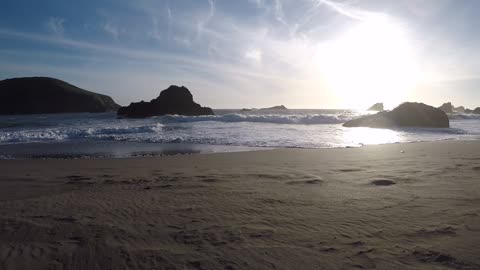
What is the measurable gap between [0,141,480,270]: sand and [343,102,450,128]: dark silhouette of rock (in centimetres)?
1737

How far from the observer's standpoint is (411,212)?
12.8ft

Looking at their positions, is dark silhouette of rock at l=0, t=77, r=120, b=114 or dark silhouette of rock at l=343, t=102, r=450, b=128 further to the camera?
dark silhouette of rock at l=0, t=77, r=120, b=114

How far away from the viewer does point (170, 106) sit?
57406 mm

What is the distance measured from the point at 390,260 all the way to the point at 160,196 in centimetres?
323

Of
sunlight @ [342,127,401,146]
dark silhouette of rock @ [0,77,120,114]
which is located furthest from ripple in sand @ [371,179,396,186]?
dark silhouette of rock @ [0,77,120,114]

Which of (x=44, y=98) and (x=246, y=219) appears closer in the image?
(x=246, y=219)

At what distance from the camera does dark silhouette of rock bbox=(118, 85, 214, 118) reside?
5615 cm

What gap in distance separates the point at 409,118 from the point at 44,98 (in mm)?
95242

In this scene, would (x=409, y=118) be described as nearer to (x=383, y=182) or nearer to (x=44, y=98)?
(x=383, y=182)

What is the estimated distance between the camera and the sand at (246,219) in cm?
285

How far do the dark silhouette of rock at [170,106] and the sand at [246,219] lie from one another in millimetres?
50851

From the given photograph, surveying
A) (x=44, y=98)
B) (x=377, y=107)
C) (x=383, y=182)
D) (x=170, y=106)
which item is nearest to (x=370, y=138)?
(x=383, y=182)

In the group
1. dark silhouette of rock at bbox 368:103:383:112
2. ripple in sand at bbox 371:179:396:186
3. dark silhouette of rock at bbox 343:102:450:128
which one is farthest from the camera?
dark silhouette of rock at bbox 368:103:383:112

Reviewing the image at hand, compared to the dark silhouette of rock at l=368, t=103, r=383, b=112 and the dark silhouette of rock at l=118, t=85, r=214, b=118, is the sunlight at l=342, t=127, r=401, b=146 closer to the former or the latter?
the dark silhouette of rock at l=118, t=85, r=214, b=118
